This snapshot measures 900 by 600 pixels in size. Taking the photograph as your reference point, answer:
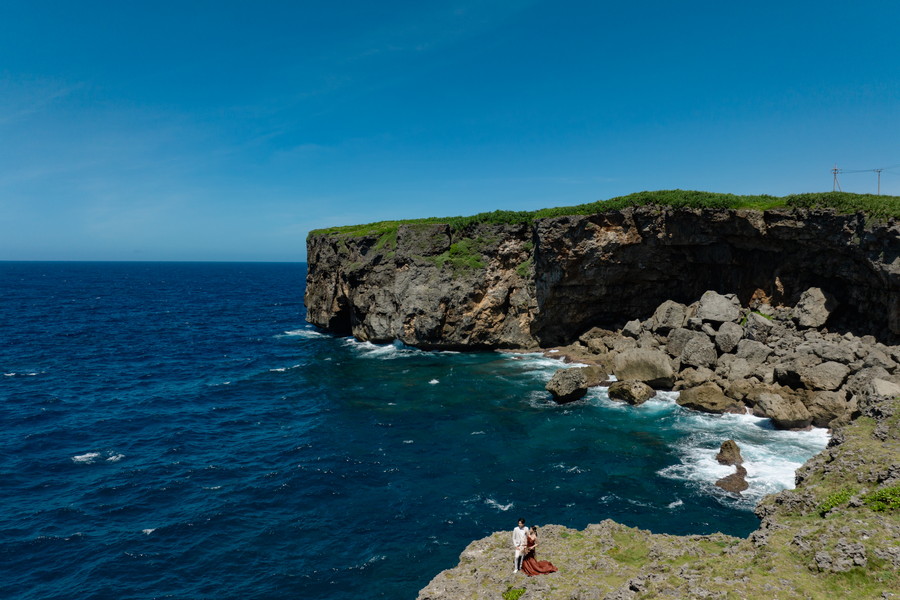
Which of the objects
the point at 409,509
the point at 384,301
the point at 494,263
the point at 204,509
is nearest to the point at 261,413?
the point at 204,509

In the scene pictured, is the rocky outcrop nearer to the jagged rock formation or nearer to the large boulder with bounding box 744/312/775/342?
the large boulder with bounding box 744/312/775/342

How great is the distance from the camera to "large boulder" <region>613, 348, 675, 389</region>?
4959 cm

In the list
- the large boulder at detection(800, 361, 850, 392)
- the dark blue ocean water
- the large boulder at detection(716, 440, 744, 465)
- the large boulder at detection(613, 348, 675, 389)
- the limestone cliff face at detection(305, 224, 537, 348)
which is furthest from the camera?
the limestone cliff face at detection(305, 224, 537, 348)

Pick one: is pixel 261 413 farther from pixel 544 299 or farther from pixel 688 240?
pixel 688 240

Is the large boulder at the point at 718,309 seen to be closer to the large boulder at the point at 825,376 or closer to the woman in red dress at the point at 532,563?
the large boulder at the point at 825,376

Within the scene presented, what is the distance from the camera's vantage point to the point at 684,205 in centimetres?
5688

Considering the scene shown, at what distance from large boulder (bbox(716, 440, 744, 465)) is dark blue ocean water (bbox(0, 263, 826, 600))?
960 mm

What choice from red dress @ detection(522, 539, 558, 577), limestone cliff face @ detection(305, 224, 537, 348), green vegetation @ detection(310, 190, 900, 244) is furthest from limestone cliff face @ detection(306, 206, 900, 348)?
red dress @ detection(522, 539, 558, 577)

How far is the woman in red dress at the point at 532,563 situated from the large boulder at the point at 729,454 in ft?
71.9

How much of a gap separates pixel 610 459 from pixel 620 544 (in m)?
17.2

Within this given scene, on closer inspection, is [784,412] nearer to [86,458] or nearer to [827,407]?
[827,407]

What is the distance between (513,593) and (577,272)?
5037 cm

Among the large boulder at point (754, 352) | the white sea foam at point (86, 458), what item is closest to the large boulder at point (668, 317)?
the large boulder at point (754, 352)

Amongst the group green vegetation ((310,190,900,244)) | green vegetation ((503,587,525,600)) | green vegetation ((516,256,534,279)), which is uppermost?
green vegetation ((310,190,900,244))
